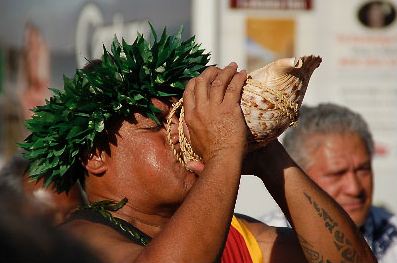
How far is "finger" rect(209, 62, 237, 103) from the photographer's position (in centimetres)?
258

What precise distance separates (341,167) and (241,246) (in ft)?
5.64

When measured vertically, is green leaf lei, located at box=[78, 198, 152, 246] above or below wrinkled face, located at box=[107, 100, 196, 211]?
below

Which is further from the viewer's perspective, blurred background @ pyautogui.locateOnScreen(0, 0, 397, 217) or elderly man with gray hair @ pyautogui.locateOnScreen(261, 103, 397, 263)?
blurred background @ pyautogui.locateOnScreen(0, 0, 397, 217)

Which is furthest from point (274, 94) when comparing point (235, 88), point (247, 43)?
point (247, 43)

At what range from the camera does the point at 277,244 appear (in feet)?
10.8

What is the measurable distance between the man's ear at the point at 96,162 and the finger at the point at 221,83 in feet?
1.63

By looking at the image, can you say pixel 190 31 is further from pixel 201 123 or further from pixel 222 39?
pixel 201 123

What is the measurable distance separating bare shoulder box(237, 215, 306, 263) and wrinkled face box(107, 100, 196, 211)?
485mm

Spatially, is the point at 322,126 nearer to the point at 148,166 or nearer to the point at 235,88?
the point at 148,166

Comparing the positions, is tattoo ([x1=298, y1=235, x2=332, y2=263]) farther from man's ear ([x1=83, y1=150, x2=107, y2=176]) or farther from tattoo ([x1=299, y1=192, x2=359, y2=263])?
man's ear ([x1=83, y1=150, x2=107, y2=176])

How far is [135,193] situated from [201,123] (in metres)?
0.43

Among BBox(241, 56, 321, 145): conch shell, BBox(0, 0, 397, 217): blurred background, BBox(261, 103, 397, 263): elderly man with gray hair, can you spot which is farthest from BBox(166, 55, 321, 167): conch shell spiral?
BBox(0, 0, 397, 217): blurred background

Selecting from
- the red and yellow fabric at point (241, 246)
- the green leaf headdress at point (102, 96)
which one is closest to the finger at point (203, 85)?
the green leaf headdress at point (102, 96)

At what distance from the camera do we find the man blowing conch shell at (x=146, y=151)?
2744 mm
